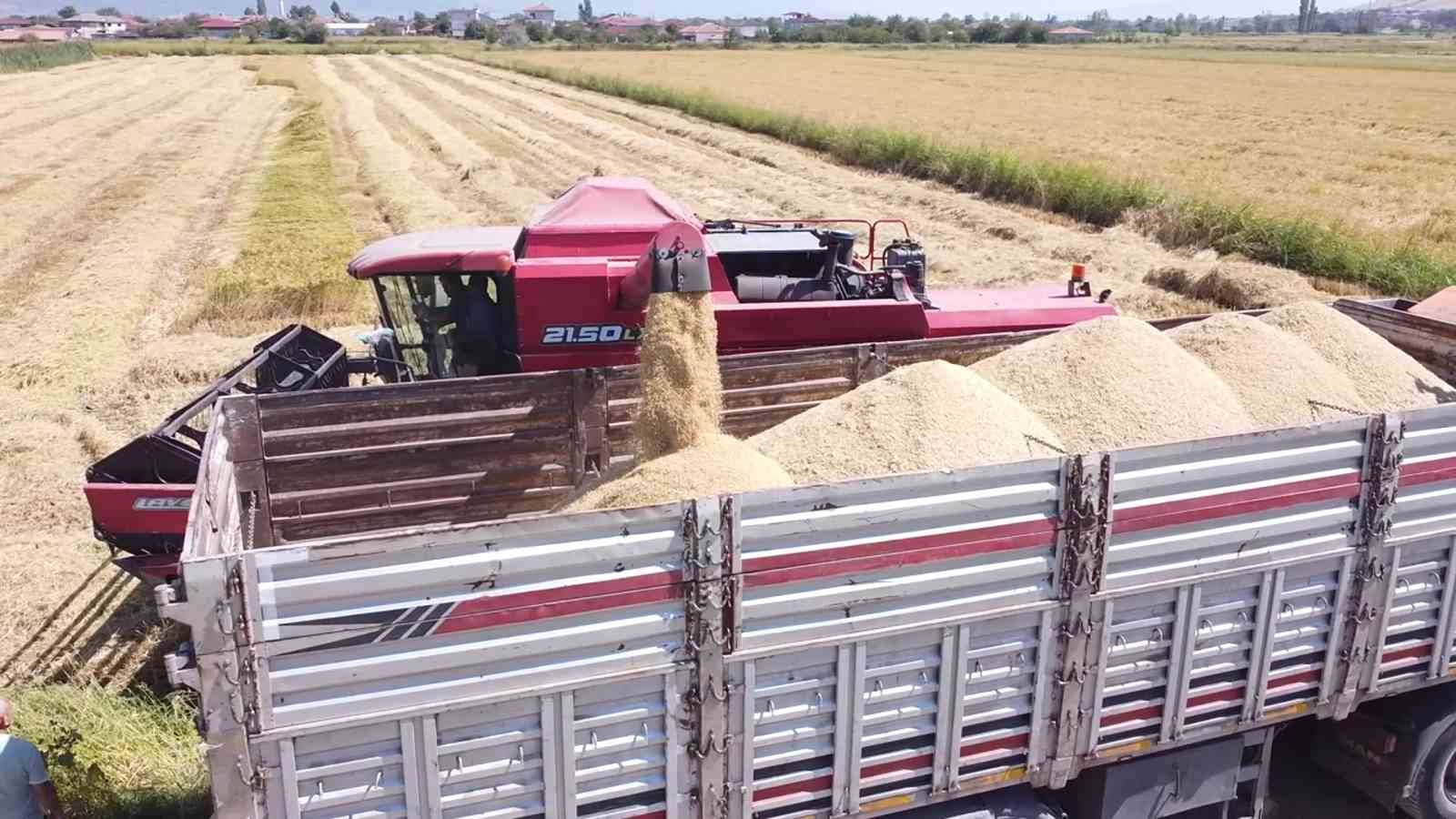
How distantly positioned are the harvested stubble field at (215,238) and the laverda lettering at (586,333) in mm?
2990

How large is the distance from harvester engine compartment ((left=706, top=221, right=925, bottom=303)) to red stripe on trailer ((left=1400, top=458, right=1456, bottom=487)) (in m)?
3.99

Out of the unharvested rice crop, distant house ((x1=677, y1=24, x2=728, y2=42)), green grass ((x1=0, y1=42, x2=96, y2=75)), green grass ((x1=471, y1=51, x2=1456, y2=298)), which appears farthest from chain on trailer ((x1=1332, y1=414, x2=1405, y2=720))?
distant house ((x1=677, y1=24, x2=728, y2=42))

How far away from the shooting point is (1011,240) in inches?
722

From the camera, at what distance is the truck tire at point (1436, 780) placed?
508 cm

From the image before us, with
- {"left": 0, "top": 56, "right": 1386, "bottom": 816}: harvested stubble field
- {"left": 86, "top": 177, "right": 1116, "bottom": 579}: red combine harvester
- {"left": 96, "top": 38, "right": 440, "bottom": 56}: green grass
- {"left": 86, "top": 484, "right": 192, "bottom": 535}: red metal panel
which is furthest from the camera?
{"left": 96, "top": 38, "right": 440, "bottom": 56}: green grass

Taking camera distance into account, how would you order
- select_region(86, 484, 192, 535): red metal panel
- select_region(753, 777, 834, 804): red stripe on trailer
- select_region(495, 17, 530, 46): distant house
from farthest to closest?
select_region(495, 17, 530, 46): distant house → select_region(86, 484, 192, 535): red metal panel → select_region(753, 777, 834, 804): red stripe on trailer

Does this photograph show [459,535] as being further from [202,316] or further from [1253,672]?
[202,316]

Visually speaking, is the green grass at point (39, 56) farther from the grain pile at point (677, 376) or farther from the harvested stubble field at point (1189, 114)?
the grain pile at point (677, 376)

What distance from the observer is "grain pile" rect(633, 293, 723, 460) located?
17.7 feet

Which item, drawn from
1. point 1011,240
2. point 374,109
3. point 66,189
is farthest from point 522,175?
point 374,109

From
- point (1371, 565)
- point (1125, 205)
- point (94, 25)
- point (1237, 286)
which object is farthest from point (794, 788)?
point (94, 25)

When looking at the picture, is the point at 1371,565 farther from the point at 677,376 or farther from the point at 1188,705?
the point at 677,376

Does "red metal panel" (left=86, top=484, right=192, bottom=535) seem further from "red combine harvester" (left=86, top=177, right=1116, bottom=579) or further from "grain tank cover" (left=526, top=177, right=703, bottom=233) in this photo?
"grain tank cover" (left=526, top=177, right=703, bottom=233)

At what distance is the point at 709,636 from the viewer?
366cm
